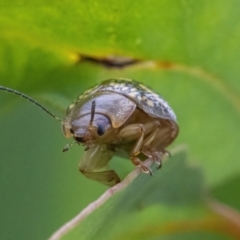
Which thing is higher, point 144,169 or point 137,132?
point 137,132

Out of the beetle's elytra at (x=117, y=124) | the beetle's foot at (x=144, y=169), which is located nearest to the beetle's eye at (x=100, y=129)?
the beetle's elytra at (x=117, y=124)

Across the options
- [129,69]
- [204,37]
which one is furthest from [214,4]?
[129,69]

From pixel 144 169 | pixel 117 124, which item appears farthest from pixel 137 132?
pixel 144 169

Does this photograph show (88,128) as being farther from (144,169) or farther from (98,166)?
(144,169)

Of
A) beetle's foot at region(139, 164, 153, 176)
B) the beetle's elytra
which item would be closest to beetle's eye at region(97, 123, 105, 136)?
the beetle's elytra

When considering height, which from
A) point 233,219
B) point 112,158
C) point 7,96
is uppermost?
point 7,96

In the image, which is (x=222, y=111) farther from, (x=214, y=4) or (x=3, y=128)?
(x=3, y=128)

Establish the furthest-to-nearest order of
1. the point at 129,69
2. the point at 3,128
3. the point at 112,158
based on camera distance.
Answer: the point at 112,158 → the point at 129,69 → the point at 3,128
